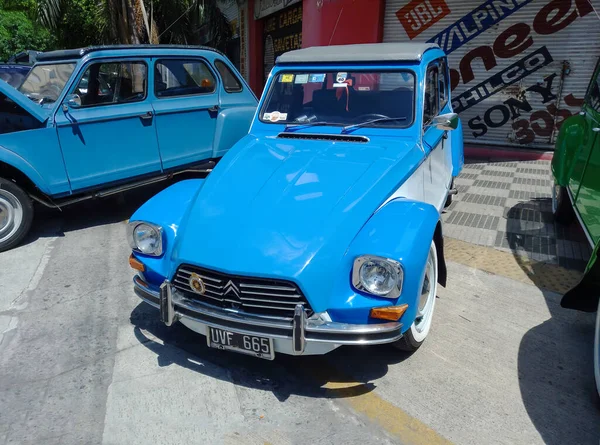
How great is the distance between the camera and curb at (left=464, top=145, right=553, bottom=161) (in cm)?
887

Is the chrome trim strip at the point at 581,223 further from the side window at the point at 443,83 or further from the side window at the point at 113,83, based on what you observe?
the side window at the point at 113,83

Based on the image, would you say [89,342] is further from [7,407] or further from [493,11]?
[493,11]

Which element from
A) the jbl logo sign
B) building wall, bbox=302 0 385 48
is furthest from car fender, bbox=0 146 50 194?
the jbl logo sign

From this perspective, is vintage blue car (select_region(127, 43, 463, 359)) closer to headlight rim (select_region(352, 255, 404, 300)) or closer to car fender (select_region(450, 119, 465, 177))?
headlight rim (select_region(352, 255, 404, 300))

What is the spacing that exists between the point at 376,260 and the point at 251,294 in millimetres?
705

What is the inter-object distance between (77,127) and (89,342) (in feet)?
9.09

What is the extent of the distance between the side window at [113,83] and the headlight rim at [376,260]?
415 cm

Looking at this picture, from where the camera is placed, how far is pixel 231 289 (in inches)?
105

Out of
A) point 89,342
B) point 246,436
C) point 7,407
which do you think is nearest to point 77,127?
point 89,342

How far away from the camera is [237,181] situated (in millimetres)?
3297

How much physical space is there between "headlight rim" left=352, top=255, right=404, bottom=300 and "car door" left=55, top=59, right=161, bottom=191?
3.91 m

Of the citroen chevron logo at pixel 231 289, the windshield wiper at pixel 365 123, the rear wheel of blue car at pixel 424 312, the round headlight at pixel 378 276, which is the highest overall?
the windshield wiper at pixel 365 123

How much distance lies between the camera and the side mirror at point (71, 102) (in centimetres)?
517

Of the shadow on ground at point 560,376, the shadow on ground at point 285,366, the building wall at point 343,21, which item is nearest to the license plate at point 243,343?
the shadow on ground at point 285,366
